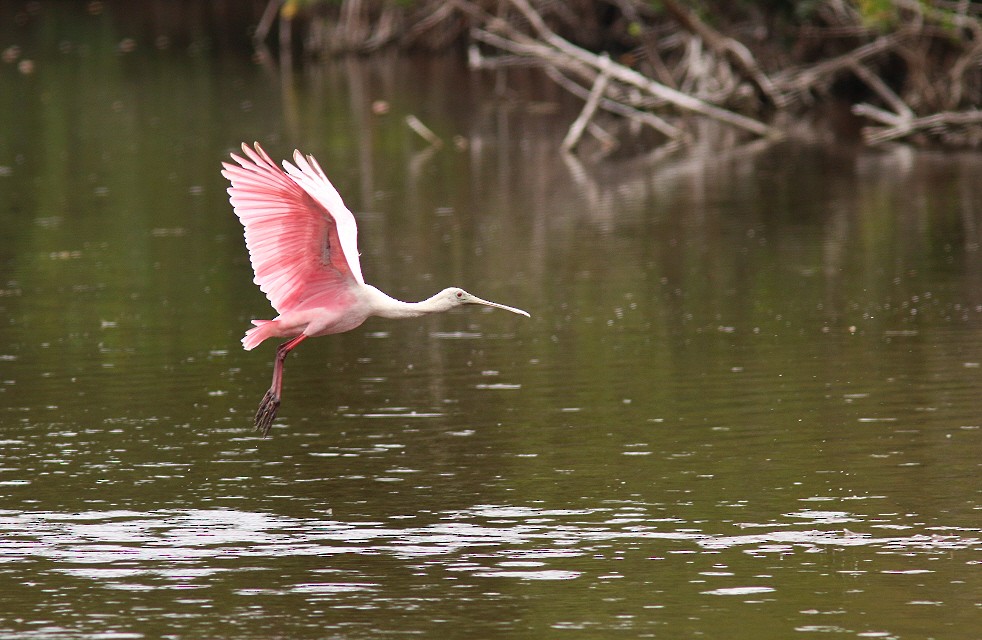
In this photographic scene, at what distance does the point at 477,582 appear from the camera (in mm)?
9758

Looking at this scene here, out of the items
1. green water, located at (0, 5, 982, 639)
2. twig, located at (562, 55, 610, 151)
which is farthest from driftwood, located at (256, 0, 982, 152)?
green water, located at (0, 5, 982, 639)

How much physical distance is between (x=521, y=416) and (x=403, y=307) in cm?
272

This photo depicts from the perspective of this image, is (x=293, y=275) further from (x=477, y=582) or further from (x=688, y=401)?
(x=688, y=401)

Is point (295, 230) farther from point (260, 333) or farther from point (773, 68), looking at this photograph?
point (773, 68)

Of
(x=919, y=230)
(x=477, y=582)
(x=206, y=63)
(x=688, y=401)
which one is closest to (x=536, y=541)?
(x=477, y=582)

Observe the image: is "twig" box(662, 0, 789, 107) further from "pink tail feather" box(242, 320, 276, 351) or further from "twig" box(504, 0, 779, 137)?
"pink tail feather" box(242, 320, 276, 351)

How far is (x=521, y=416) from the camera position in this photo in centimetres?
1402

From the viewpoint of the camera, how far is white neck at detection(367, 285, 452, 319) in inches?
445

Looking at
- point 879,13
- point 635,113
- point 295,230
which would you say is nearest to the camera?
point 295,230

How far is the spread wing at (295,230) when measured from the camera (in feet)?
36.4

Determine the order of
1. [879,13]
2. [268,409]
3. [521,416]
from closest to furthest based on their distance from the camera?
1. [268,409]
2. [521,416]
3. [879,13]

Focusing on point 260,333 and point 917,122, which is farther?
point 917,122

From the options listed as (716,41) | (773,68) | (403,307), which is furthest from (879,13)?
(403,307)

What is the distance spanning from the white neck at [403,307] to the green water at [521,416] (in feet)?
3.46
